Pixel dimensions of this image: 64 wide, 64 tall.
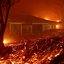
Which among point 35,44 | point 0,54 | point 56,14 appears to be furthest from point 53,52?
point 56,14

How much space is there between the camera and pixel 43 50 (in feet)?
24.3

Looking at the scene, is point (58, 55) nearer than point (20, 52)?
Yes

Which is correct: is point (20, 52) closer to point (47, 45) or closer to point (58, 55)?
point (47, 45)

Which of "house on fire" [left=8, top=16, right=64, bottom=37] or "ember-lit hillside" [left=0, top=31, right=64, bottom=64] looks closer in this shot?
"ember-lit hillside" [left=0, top=31, right=64, bottom=64]

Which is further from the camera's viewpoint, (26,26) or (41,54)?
(26,26)

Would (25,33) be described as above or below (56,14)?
below

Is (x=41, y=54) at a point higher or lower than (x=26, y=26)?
lower

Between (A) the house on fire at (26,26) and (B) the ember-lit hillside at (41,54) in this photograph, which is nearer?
(B) the ember-lit hillside at (41,54)

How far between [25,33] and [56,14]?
12.2 meters

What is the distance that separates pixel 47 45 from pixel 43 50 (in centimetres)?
31

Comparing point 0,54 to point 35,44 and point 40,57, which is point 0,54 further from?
point 40,57

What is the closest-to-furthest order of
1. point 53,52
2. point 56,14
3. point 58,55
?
point 58,55 < point 53,52 < point 56,14

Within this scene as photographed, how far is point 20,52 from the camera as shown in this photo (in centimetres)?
804

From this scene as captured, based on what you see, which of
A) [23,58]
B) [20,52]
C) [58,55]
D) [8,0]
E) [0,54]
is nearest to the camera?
[58,55]
